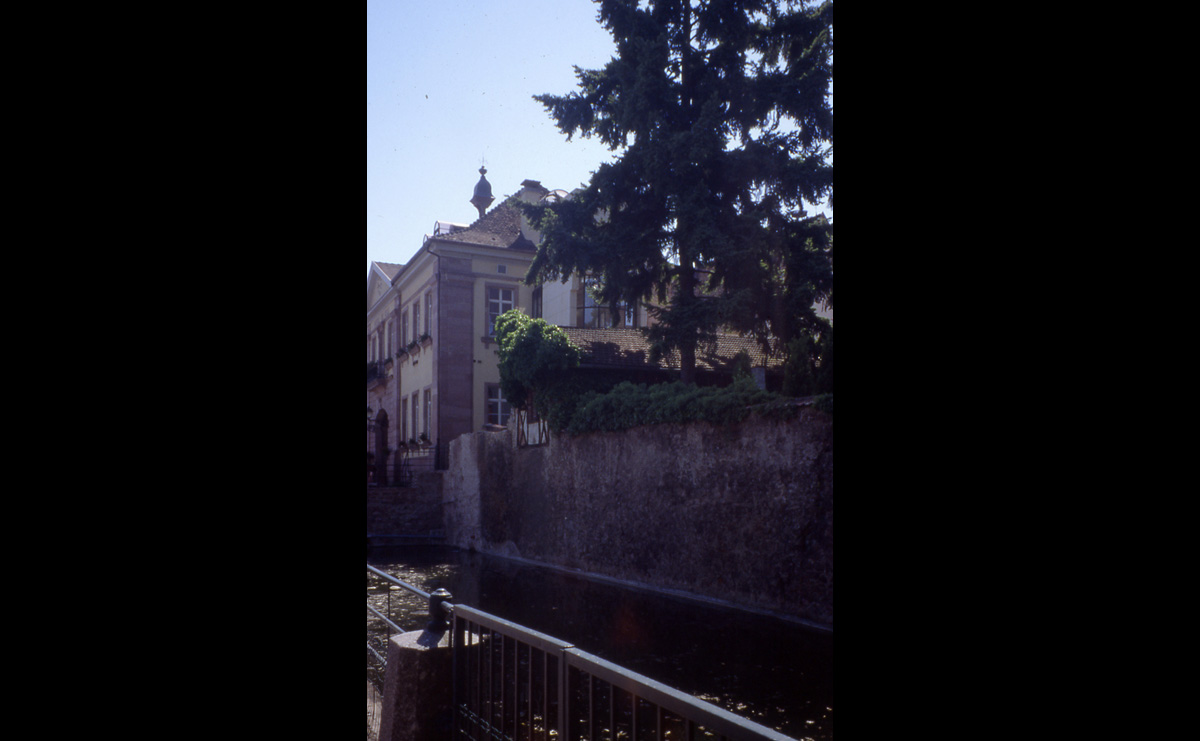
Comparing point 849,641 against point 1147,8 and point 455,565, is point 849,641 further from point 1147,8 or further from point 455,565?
point 455,565

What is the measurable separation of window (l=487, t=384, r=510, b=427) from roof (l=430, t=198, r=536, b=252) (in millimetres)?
4689

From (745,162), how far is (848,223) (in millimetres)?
17340

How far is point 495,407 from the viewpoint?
26.4 m

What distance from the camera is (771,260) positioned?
1862cm

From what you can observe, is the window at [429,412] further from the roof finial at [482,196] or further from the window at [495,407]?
the roof finial at [482,196]

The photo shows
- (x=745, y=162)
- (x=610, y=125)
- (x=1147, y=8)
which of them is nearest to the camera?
(x=1147, y=8)

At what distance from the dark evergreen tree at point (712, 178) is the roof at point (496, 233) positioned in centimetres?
690

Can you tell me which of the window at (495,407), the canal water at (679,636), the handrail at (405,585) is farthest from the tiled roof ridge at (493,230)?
the handrail at (405,585)

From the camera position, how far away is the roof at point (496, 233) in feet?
87.7

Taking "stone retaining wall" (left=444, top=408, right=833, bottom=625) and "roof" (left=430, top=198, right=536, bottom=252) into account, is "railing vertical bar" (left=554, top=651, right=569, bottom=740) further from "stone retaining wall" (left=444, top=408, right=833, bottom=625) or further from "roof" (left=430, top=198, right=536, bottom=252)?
"roof" (left=430, top=198, right=536, bottom=252)

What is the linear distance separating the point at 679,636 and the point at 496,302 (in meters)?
18.2

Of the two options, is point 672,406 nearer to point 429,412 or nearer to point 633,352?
point 633,352

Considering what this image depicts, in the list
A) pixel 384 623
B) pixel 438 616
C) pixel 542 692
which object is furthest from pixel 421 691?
pixel 384 623

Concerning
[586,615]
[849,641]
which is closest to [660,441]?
[586,615]
